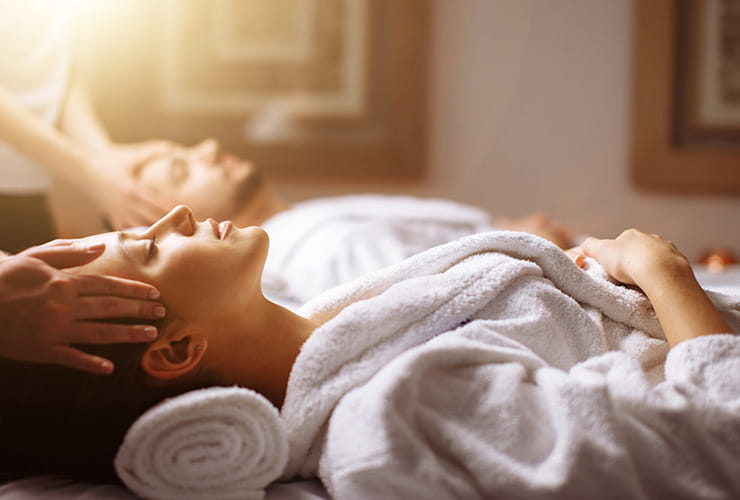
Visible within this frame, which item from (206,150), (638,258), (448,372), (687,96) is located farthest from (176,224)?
(687,96)

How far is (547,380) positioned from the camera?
0.50 meters

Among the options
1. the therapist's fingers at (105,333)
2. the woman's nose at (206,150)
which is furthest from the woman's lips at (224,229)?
the woman's nose at (206,150)

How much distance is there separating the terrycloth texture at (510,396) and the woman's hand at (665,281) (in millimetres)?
22

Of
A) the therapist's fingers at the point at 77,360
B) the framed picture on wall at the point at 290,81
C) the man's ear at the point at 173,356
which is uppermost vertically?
the framed picture on wall at the point at 290,81

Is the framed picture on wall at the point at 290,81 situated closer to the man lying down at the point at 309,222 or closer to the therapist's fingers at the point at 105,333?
the man lying down at the point at 309,222

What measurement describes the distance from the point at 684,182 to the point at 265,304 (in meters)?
1.28

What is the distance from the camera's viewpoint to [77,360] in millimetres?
482

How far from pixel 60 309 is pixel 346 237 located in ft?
2.29

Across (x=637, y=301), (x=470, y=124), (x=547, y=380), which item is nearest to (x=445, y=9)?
(x=470, y=124)

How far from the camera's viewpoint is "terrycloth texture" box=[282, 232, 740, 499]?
464mm

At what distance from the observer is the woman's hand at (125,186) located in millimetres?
985

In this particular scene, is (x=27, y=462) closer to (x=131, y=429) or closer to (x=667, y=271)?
(x=131, y=429)

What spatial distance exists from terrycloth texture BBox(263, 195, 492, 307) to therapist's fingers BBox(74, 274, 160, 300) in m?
0.43

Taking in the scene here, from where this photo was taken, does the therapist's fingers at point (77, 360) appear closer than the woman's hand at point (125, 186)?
Yes
